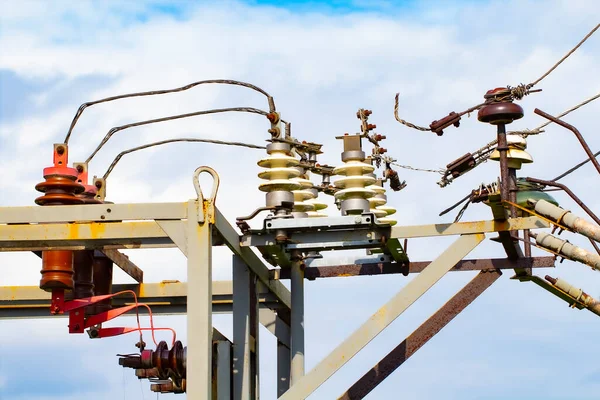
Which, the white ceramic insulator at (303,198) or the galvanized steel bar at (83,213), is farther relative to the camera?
the white ceramic insulator at (303,198)

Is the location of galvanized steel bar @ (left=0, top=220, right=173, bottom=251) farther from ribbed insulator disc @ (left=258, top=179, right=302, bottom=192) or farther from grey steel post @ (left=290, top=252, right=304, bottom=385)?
grey steel post @ (left=290, top=252, right=304, bottom=385)

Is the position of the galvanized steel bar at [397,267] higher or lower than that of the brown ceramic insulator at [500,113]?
lower

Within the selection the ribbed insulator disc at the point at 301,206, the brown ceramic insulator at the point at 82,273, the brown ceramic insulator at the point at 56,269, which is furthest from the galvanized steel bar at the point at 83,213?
the ribbed insulator disc at the point at 301,206

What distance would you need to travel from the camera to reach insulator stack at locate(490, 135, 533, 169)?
1423cm

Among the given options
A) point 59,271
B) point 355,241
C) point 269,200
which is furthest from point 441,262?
point 59,271

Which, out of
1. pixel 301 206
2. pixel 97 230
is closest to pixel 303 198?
pixel 301 206

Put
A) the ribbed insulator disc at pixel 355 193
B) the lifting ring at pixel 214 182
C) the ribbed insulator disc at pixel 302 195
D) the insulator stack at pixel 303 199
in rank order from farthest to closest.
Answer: the ribbed insulator disc at pixel 302 195
the insulator stack at pixel 303 199
the ribbed insulator disc at pixel 355 193
the lifting ring at pixel 214 182

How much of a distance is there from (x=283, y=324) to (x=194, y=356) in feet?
13.7

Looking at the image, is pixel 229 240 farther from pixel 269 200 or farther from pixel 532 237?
pixel 532 237

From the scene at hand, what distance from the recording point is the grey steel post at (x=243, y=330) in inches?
558

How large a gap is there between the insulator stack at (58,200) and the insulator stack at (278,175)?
1.98 meters

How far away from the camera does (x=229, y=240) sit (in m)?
13.7

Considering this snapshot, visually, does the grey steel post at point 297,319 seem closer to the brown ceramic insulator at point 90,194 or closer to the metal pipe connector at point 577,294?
the brown ceramic insulator at point 90,194

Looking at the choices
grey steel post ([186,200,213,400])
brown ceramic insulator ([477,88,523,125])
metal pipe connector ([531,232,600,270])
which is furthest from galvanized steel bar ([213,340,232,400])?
brown ceramic insulator ([477,88,523,125])
